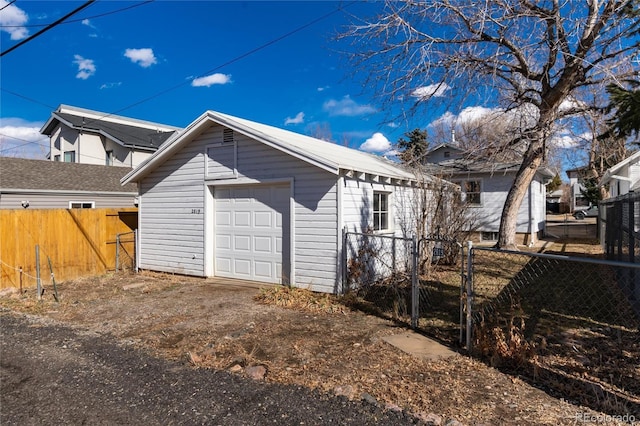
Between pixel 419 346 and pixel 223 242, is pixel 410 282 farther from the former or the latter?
pixel 223 242

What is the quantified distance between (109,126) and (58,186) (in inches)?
422

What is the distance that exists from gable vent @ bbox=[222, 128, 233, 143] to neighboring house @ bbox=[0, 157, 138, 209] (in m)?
10.3

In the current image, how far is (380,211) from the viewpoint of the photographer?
33.0ft

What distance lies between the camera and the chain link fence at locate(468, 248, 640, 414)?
12.7 ft

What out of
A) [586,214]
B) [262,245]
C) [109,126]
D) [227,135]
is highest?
[109,126]

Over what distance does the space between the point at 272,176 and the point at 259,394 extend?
5617mm

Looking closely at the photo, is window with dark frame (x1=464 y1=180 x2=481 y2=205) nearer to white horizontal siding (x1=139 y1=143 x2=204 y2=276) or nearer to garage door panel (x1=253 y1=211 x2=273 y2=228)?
garage door panel (x1=253 y1=211 x2=273 y2=228)

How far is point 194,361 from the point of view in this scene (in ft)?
15.2

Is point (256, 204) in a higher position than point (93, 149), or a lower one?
lower

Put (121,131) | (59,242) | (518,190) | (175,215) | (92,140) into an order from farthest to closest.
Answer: (121,131) < (92,140) < (518,190) < (175,215) < (59,242)

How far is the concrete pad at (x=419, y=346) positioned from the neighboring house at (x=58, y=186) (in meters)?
15.5

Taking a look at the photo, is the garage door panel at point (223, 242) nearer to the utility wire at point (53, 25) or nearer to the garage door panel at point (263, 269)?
the garage door panel at point (263, 269)

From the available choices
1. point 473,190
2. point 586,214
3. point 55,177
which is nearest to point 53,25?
point 55,177

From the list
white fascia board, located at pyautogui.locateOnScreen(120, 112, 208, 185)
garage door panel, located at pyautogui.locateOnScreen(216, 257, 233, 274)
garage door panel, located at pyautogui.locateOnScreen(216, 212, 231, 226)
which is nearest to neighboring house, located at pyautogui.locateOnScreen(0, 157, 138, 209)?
white fascia board, located at pyautogui.locateOnScreen(120, 112, 208, 185)
